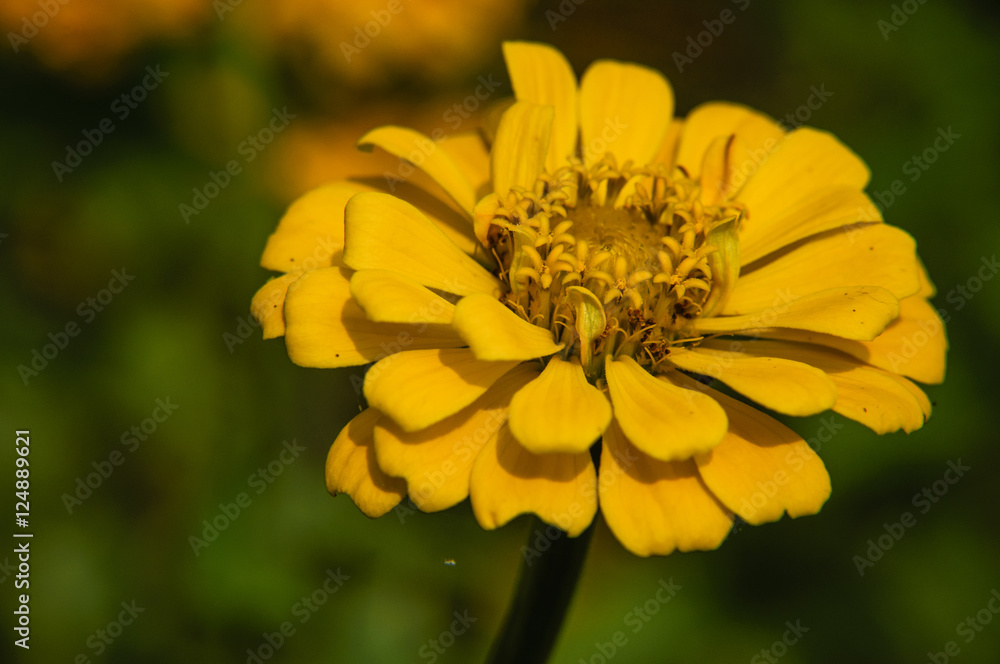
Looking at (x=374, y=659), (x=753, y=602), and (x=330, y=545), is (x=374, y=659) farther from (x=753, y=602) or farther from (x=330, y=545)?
(x=753, y=602)

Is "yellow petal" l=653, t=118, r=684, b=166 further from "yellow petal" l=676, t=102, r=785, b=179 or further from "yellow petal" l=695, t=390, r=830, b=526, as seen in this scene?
"yellow petal" l=695, t=390, r=830, b=526

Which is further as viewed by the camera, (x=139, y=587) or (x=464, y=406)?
(x=139, y=587)

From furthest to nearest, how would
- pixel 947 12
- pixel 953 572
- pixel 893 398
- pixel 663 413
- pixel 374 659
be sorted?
pixel 947 12, pixel 953 572, pixel 374 659, pixel 893 398, pixel 663 413

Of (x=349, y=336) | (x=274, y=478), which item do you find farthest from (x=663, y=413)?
(x=274, y=478)

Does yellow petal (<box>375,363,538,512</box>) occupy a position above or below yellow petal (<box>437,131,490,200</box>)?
below

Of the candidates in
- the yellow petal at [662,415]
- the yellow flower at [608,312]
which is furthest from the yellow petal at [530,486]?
the yellow petal at [662,415]

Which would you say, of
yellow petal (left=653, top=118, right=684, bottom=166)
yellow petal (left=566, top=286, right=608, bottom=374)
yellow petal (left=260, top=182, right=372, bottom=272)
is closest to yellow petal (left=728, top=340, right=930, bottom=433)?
yellow petal (left=566, top=286, right=608, bottom=374)

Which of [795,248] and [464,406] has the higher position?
[795,248]
